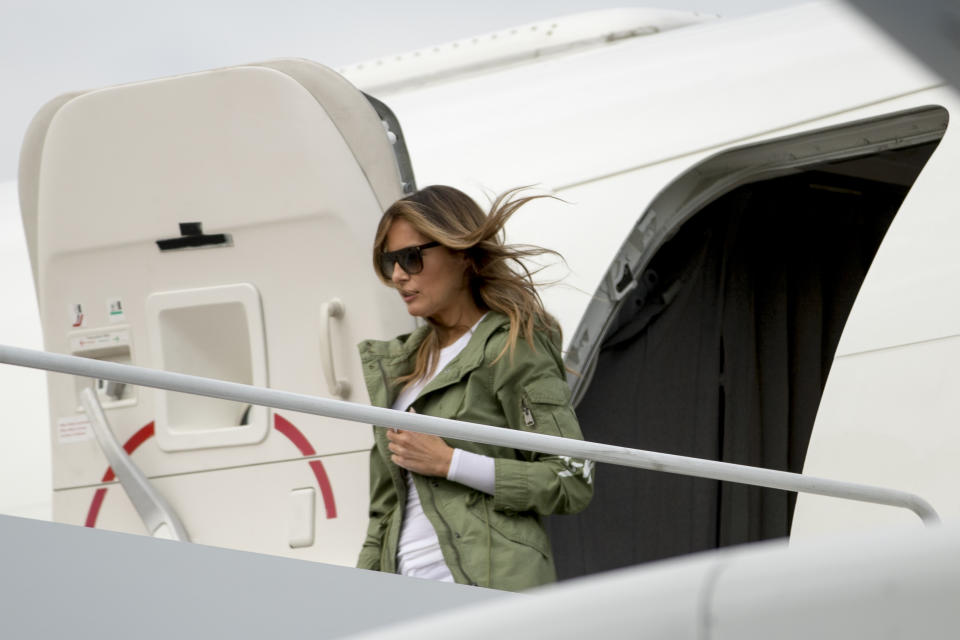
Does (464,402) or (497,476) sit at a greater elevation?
(464,402)

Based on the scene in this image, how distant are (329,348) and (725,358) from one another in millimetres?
1767

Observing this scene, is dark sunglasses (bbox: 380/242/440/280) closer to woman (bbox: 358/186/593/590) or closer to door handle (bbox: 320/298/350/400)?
woman (bbox: 358/186/593/590)

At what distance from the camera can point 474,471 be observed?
2650mm

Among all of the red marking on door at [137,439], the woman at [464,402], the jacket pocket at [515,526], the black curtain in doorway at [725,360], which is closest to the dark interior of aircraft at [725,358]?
the black curtain in doorway at [725,360]

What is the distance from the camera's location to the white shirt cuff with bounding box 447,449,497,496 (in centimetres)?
265

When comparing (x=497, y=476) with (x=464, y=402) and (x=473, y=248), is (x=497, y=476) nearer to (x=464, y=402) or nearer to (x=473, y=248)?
(x=464, y=402)

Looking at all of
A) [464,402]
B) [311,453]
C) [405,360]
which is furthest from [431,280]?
[311,453]

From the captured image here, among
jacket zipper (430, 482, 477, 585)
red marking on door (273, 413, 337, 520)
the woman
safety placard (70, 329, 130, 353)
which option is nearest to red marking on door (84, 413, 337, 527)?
red marking on door (273, 413, 337, 520)

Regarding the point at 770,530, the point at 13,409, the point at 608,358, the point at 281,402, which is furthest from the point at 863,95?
the point at 13,409

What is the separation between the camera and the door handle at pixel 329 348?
138 inches

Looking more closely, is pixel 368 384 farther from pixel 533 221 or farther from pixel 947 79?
pixel 947 79

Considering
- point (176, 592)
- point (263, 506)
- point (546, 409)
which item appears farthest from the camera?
point (263, 506)

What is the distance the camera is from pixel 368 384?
9.64 feet

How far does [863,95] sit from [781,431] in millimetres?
1458
